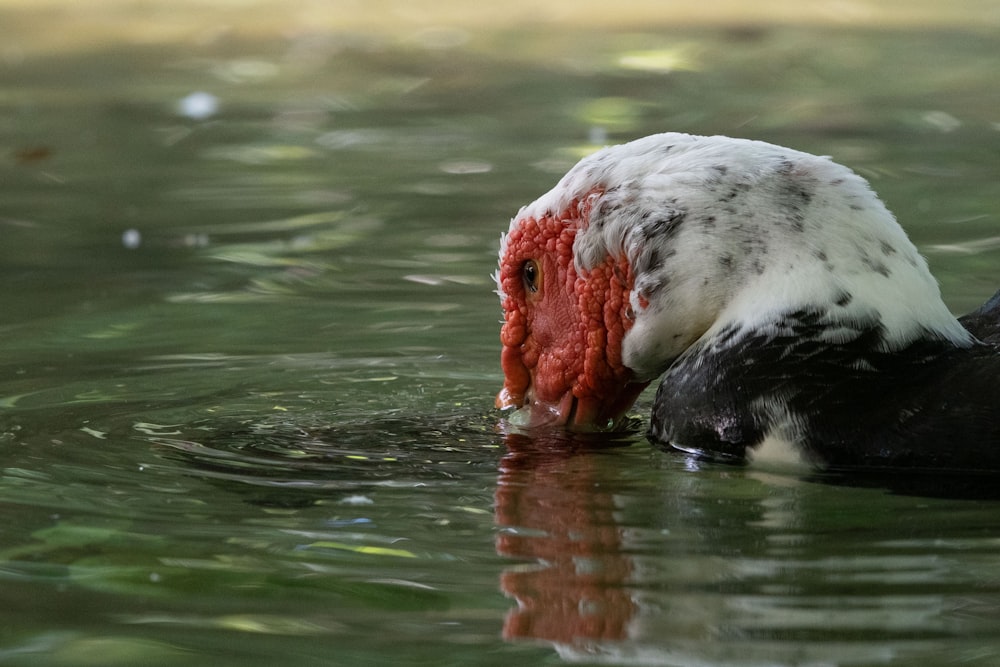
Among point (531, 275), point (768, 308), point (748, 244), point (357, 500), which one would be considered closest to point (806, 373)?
→ point (768, 308)

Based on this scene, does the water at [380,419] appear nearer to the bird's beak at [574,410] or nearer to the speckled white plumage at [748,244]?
the bird's beak at [574,410]

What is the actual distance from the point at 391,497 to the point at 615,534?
0.56 metres

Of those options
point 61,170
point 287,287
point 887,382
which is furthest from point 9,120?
point 887,382

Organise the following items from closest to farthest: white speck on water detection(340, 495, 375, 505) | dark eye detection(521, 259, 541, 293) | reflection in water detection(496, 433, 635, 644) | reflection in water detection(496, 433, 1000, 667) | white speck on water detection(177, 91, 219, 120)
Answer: reflection in water detection(496, 433, 1000, 667), reflection in water detection(496, 433, 635, 644), white speck on water detection(340, 495, 375, 505), dark eye detection(521, 259, 541, 293), white speck on water detection(177, 91, 219, 120)

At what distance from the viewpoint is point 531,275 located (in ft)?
15.4

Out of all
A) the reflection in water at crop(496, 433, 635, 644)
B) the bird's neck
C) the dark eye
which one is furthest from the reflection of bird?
the reflection in water at crop(496, 433, 635, 644)

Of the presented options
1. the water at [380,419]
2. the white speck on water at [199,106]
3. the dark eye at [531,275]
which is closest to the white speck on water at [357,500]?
the water at [380,419]

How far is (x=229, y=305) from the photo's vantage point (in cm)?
645

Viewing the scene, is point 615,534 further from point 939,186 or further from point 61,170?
point 61,170

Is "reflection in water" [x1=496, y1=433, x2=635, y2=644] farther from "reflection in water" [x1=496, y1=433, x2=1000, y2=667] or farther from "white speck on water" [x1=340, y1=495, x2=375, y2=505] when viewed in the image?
"white speck on water" [x1=340, y1=495, x2=375, y2=505]

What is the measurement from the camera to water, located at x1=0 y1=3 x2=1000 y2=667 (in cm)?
319

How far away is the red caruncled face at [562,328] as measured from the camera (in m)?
4.49

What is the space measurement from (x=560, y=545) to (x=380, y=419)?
132cm

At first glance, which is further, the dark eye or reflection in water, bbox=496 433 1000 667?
the dark eye
